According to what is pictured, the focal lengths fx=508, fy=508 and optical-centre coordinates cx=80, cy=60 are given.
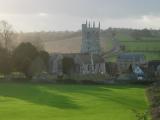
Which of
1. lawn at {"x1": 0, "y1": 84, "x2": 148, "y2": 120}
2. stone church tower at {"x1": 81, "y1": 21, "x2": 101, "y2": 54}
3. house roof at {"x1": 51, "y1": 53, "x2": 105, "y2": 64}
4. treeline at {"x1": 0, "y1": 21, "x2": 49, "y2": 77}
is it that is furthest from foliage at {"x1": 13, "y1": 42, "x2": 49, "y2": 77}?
stone church tower at {"x1": 81, "y1": 21, "x2": 101, "y2": 54}

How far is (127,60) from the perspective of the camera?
100 meters

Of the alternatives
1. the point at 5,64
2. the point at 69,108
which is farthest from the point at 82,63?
the point at 69,108

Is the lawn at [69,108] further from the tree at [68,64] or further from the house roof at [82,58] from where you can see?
Answer: the house roof at [82,58]

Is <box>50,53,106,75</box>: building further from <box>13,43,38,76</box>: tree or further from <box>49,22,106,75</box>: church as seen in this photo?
<box>13,43,38,76</box>: tree

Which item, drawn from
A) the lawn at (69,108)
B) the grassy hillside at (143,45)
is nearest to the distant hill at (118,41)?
the grassy hillside at (143,45)

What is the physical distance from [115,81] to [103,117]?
41715mm

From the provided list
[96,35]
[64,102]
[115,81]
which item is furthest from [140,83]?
[96,35]

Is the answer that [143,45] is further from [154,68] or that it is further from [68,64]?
[68,64]

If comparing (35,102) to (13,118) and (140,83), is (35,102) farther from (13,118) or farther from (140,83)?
(140,83)

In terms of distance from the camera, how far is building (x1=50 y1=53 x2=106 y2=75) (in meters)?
88.6

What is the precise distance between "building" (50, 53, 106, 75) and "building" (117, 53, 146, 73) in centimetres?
349

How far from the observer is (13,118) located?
2739cm

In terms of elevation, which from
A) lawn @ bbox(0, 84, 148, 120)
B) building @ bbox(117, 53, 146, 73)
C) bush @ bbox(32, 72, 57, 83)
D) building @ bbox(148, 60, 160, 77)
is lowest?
lawn @ bbox(0, 84, 148, 120)

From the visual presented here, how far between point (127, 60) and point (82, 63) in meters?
11.4
